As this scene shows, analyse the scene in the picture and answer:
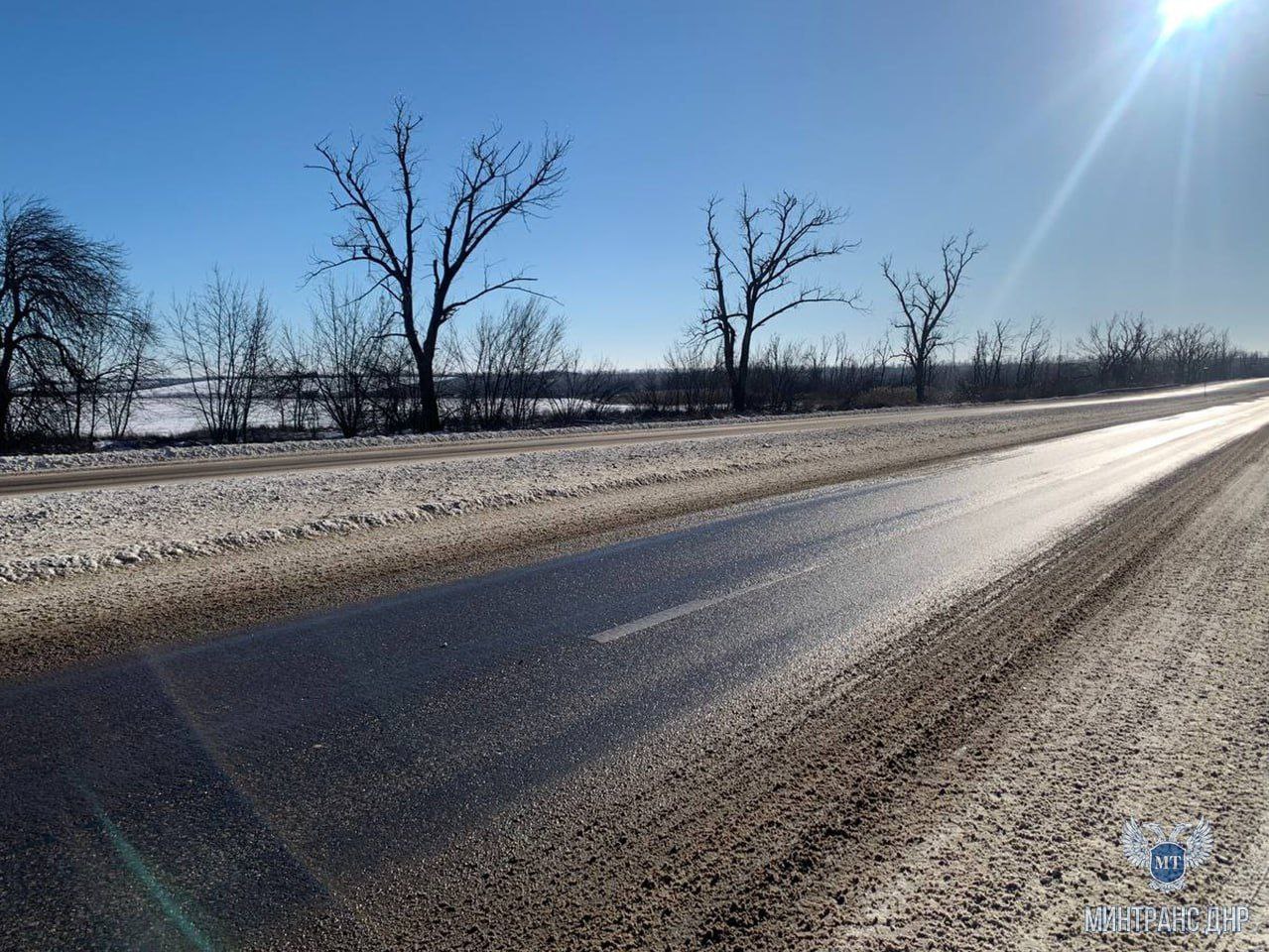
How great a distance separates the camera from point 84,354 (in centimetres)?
2356

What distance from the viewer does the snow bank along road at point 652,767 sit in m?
2.43

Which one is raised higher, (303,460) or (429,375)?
(429,375)

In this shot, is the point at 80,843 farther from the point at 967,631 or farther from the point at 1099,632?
the point at 1099,632

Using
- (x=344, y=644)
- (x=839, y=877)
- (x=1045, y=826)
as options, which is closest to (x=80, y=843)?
(x=344, y=644)

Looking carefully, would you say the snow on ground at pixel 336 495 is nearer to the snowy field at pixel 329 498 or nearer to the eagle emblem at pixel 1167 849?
the snowy field at pixel 329 498

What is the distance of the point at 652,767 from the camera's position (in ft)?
10.9

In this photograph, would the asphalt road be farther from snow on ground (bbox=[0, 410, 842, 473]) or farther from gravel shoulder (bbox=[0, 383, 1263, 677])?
gravel shoulder (bbox=[0, 383, 1263, 677])

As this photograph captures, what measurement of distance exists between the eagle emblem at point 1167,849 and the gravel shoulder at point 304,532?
5.15m

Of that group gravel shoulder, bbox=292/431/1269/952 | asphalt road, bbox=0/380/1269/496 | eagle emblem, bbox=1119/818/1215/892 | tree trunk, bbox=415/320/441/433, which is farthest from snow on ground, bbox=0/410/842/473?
eagle emblem, bbox=1119/818/1215/892

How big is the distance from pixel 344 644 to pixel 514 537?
3.52m

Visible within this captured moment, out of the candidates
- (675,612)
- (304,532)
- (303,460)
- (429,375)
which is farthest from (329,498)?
(429,375)

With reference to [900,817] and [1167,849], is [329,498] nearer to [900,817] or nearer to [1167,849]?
[900,817]

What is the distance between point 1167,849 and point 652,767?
1.95 meters

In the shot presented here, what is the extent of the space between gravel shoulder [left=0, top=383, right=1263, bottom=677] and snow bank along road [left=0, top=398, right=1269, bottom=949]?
755 millimetres
